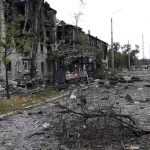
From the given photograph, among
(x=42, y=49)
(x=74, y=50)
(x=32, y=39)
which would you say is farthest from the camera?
(x=42, y=49)

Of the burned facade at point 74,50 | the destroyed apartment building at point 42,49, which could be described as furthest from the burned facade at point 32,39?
Result: the burned facade at point 74,50

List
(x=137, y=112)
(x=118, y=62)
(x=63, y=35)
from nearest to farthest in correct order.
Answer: (x=137, y=112) → (x=63, y=35) → (x=118, y=62)

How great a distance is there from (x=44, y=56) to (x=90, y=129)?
41.0 meters

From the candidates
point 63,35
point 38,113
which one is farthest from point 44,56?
point 38,113

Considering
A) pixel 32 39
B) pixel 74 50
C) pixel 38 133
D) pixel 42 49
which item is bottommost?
pixel 38 133

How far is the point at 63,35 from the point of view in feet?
184

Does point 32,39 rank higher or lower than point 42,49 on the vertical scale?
higher

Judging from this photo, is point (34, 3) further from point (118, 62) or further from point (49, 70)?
point (118, 62)

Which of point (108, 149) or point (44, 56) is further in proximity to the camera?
point (44, 56)

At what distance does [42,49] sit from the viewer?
50844mm

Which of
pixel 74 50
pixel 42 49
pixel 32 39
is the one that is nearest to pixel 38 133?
pixel 32 39

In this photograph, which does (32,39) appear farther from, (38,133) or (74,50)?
(38,133)

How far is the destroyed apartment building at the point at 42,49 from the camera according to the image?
37188 mm

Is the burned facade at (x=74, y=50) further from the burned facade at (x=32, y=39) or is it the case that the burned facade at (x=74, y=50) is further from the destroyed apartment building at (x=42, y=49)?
the burned facade at (x=32, y=39)
